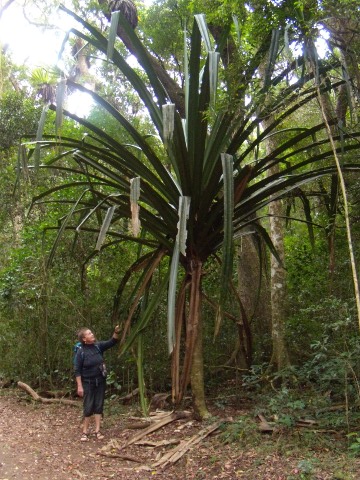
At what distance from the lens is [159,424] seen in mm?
5230

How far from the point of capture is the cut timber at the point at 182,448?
439 centimetres

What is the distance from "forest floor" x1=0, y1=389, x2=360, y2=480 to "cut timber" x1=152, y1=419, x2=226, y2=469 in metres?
0.03

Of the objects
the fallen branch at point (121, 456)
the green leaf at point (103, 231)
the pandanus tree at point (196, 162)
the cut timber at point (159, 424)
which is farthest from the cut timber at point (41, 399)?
the green leaf at point (103, 231)

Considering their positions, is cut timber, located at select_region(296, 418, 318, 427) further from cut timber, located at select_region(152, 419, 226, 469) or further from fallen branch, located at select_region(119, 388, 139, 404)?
fallen branch, located at select_region(119, 388, 139, 404)

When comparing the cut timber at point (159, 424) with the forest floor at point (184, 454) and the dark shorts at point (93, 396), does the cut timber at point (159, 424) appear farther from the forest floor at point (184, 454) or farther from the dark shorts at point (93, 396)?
the dark shorts at point (93, 396)

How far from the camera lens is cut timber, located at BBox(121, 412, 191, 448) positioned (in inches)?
198

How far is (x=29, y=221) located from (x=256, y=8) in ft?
19.3

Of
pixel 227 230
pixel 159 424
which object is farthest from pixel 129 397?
pixel 227 230

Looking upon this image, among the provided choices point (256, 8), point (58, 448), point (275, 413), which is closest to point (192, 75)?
point (256, 8)

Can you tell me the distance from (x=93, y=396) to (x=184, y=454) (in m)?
1.64

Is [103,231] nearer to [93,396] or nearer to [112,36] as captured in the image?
[112,36]

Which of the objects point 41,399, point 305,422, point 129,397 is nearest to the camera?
point 305,422

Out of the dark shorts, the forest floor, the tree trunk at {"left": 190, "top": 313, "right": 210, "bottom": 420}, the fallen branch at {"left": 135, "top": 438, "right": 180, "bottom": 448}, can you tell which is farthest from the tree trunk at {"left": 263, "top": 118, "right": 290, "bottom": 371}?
the dark shorts

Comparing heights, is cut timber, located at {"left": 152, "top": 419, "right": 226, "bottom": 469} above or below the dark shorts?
below
